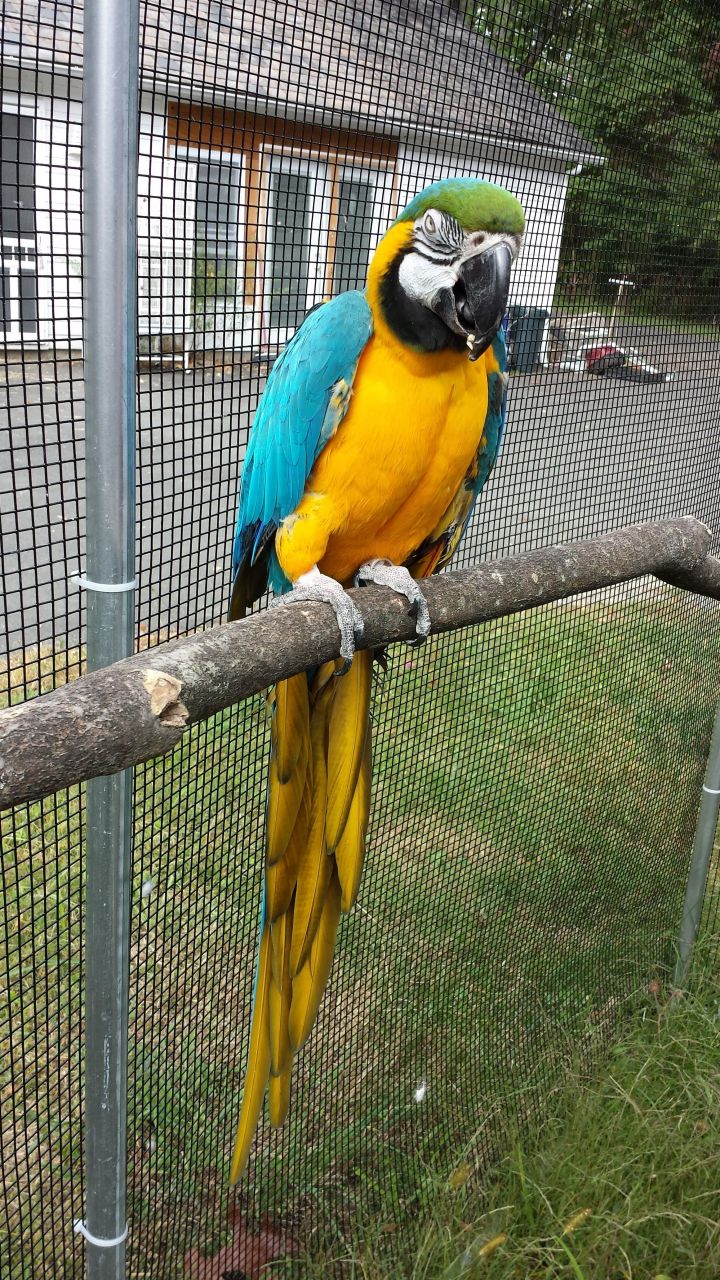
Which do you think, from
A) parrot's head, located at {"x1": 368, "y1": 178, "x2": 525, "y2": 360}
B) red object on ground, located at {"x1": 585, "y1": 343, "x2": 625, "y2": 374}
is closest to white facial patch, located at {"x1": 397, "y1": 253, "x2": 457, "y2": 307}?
parrot's head, located at {"x1": 368, "y1": 178, "x2": 525, "y2": 360}

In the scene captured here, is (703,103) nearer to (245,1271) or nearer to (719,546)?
(719,546)

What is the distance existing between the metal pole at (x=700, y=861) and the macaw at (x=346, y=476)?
3.83 ft

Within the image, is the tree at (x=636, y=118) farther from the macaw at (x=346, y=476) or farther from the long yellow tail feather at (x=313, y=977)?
the long yellow tail feather at (x=313, y=977)

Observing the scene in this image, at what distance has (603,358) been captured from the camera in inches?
98.2

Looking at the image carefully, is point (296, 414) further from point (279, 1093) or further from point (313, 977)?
point (279, 1093)

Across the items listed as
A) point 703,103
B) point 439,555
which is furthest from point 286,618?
point 703,103

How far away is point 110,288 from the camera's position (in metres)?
0.78

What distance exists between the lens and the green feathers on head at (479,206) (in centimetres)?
102

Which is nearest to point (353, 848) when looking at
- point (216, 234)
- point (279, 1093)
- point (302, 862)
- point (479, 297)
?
point (302, 862)

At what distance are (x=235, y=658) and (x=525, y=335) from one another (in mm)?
2231

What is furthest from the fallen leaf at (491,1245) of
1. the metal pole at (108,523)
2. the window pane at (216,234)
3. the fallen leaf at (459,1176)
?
the window pane at (216,234)

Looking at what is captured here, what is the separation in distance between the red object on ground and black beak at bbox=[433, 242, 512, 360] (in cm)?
156

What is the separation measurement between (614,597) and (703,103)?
149cm

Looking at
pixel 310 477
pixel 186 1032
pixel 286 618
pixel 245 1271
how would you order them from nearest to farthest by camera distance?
pixel 286 618
pixel 310 477
pixel 245 1271
pixel 186 1032
